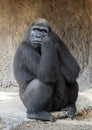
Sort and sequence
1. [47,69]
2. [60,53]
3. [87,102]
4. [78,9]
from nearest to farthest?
[47,69]
[60,53]
[87,102]
[78,9]

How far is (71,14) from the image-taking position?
621 centimetres

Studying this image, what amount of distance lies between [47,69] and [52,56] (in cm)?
13

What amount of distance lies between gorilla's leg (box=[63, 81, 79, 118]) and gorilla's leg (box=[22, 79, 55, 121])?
0.30m

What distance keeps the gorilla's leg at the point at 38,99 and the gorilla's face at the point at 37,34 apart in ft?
1.17

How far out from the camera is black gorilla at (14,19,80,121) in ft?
13.6

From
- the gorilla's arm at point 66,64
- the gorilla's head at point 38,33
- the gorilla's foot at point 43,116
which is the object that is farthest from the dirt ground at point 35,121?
the gorilla's head at point 38,33

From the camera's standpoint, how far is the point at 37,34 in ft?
14.2

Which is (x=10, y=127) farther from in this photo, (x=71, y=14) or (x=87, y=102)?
(x=71, y=14)

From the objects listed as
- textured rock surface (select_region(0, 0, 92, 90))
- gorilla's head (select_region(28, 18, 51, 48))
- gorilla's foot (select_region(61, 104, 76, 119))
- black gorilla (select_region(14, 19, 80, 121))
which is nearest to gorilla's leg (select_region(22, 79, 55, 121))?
black gorilla (select_region(14, 19, 80, 121))

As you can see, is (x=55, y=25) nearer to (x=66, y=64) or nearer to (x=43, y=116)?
(x=66, y=64)

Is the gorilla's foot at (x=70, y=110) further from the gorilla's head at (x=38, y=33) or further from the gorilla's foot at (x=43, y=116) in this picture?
the gorilla's head at (x=38, y=33)

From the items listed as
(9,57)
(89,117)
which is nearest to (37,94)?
(89,117)

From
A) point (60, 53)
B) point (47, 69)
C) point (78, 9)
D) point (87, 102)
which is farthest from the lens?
point (78, 9)

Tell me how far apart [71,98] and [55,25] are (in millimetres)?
1952
